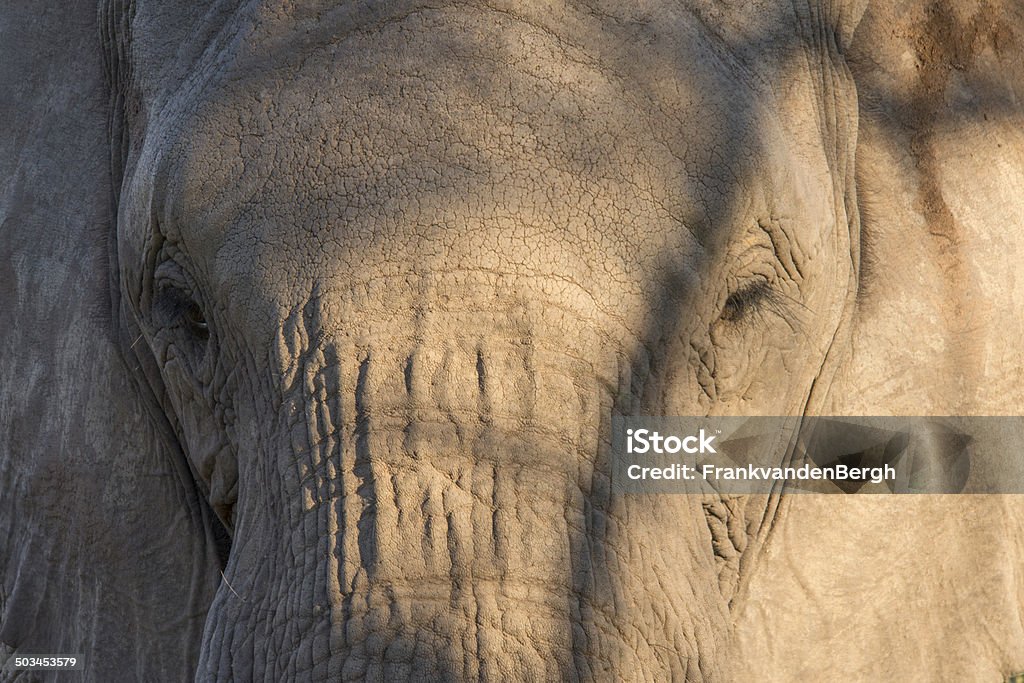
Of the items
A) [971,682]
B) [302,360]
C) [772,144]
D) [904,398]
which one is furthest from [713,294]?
[971,682]

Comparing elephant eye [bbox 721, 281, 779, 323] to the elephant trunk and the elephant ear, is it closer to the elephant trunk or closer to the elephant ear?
the elephant trunk

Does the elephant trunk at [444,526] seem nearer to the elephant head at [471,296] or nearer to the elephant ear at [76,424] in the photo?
the elephant head at [471,296]

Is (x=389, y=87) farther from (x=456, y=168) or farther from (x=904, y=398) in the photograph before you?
(x=904, y=398)

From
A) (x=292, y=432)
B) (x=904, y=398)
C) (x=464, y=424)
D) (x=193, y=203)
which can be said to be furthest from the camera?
(x=904, y=398)

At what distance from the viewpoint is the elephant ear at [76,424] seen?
2395 millimetres

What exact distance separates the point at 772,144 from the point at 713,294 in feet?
0.65

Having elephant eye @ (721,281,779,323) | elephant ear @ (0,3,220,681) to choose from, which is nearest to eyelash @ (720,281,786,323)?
elephant eye @ (721,281,779,323)

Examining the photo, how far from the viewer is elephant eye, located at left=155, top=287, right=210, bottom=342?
7.18 ft

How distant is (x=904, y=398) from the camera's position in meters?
2.25

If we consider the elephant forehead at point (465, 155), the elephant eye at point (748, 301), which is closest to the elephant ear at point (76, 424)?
the elephant forehead at point (465, 155)

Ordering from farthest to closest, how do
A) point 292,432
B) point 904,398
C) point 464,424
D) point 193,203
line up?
point 904,398
point 193,203
point 292,432
point 464,424

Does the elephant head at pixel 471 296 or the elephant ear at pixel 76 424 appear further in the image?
the elephant ear at pixel 76 424

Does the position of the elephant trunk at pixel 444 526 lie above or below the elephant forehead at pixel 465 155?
below

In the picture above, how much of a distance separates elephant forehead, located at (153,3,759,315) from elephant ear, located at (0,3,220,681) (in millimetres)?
482
